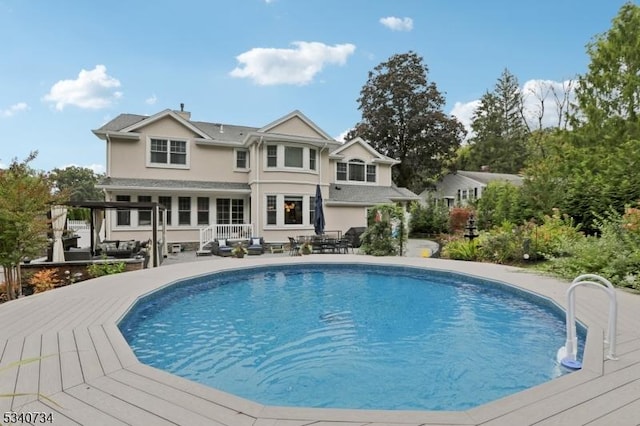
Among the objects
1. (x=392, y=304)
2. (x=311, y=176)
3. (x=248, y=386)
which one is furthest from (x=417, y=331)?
(x=311, y=176)

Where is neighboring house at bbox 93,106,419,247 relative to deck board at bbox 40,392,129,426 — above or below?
above

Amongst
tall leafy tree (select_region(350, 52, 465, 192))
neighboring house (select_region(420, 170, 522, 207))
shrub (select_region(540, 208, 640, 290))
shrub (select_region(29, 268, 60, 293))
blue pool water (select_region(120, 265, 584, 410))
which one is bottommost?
blue pool water (select_region(120, 265, 584, 410))

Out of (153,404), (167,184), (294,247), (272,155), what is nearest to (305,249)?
(294,247)

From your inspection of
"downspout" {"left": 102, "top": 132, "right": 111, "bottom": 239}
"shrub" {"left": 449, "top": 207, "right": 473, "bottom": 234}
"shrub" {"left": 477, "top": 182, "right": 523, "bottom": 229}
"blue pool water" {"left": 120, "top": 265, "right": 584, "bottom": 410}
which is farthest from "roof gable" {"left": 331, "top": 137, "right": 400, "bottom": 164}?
"blue pool water" {"left": 120, "top": 265, "right": 584, "bottom": 410}

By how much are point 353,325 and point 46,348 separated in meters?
4.84

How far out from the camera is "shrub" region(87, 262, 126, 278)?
1031cm

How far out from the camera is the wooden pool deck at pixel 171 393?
2.86 metres

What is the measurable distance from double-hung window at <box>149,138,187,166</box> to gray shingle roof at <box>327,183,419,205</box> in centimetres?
833

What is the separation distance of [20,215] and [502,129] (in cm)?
4833

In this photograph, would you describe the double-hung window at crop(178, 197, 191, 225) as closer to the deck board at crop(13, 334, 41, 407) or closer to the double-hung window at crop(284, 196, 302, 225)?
the double-hung window at crop(284, 196, 302, 225)

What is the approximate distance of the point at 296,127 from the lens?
19750 millimetres

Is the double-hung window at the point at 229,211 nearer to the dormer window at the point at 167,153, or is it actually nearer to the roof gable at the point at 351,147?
the dormer window at the point at 167,153

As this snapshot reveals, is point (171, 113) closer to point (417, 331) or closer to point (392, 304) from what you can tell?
point (392, 304)

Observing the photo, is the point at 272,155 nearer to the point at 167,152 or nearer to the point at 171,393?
the point at 167,152
